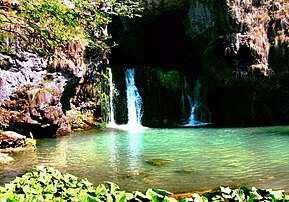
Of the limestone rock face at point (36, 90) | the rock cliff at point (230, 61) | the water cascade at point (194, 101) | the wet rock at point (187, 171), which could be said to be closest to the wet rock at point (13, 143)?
the limestone rock face at point (36, 90)

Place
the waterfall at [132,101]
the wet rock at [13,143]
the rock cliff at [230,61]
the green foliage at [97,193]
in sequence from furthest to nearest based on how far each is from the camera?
the waterfall at [132,101] → the rock cliff at [230,61] → the wet rock at [13,143] → the green foliage at [97,193]

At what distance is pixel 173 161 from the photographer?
30.7ft

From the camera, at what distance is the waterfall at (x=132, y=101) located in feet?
72.0

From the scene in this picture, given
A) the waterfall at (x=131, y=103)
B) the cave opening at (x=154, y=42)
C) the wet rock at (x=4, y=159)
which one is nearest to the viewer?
the wet rock at (x=4, y=159)

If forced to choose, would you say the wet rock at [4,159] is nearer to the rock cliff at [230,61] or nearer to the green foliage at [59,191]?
the green foliage at [59,191]

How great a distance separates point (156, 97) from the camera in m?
22.8

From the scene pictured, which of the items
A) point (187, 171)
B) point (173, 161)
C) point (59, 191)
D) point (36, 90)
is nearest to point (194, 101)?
point (36, 90)

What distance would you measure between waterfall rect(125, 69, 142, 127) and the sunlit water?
758cm

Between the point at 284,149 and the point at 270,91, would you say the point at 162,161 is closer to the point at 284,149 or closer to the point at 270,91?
the point at 284,149

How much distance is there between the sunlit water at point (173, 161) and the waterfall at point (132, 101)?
7583mm

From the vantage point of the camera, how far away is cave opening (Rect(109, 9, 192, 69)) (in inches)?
979

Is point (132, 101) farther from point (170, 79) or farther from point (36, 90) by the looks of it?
point (36, 90)

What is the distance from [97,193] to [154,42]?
78.7 ft

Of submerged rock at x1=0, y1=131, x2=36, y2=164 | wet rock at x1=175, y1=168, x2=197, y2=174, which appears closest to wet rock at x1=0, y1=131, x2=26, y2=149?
submerged rock at x1=0, y1=131, x2=36, y2=164
